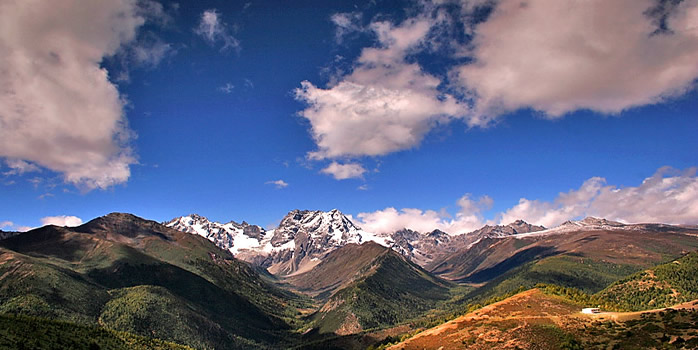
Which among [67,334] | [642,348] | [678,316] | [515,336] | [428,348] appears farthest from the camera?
[67,334]

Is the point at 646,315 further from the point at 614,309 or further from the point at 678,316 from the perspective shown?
the point at 614,309

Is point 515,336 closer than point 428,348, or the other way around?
point 515,336

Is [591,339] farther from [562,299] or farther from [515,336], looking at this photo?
[562,299]

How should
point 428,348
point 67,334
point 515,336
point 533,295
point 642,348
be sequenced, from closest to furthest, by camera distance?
point 642,348 → point 515,336 → point 428,348 → point 67,334 → point 533,295

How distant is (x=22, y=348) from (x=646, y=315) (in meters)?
223

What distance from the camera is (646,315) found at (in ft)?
434

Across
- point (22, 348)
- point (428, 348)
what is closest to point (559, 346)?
point (428, 348)

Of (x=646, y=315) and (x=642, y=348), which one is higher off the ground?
(x=646, y=315)

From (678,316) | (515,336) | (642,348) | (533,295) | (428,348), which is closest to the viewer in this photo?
(642,348)

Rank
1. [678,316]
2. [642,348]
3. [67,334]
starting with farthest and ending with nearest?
[67,334]
[678,316]
[642,348]

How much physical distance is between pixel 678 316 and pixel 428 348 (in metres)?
87.6

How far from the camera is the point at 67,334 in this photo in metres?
176

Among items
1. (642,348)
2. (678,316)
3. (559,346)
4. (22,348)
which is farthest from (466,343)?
(22,348)

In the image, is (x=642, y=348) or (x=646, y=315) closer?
(x=642, y=348)
